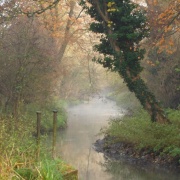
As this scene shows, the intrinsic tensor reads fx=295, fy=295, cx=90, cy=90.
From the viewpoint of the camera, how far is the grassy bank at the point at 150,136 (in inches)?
476

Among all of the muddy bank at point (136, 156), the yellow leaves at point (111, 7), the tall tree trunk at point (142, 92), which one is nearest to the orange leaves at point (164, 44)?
the tall tree trunk at point (142, 92)

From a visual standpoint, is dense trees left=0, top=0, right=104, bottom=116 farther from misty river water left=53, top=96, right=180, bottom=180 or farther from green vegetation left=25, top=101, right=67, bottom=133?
misty river water left=53, top=96, right=180, bottom=180

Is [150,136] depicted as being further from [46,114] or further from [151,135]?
[46,114]

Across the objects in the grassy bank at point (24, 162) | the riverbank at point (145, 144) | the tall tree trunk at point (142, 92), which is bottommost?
the riverbank at point (145, 144)

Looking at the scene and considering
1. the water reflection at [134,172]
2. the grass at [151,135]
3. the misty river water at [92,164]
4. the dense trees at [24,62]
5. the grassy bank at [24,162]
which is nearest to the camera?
the grassy bank at [24,162]

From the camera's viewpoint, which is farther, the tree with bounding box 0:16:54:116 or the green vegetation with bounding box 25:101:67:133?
the green vegetation with bounding box 25:101:67:133

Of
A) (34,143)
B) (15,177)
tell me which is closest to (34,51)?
(34,143)

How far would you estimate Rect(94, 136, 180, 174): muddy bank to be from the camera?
39.2ft

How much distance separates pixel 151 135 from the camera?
13180 mm

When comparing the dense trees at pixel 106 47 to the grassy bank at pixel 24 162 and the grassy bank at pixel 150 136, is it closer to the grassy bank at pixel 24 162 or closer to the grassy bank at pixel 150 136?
the grassy bank at pixel 150 136

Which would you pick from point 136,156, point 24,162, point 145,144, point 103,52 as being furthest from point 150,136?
point 24,162

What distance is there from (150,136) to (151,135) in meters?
0.06

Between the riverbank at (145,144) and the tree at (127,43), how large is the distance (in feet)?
2.96

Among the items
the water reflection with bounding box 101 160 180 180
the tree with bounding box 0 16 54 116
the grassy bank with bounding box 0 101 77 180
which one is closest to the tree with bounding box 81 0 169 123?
the water reflection with bounding box 101 160 180 180
